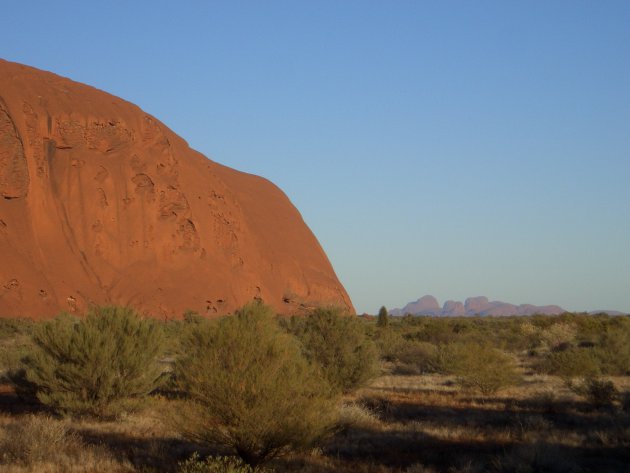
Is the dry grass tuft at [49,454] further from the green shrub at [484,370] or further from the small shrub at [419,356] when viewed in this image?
the small shrub at [419,356]

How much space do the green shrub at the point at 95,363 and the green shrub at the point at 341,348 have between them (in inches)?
187

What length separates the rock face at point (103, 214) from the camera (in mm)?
45844

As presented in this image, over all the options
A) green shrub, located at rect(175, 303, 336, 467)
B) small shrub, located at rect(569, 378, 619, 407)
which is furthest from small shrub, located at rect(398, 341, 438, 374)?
green shrub, located at rect(175, 303, 336, 467)

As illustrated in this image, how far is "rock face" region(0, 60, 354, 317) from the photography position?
4584cm

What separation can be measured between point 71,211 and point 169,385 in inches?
1438

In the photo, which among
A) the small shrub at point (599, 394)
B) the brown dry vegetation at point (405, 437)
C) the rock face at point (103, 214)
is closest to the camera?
the brown dry vegetation at point (405, 437)

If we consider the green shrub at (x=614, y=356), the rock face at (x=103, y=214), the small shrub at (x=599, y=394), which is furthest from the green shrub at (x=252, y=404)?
the rock face at (x=103, y=214)

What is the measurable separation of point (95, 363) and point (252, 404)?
20.5 feet

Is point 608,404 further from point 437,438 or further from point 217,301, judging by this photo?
point 217,301

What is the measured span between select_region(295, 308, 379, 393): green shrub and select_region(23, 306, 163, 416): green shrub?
4756 mm

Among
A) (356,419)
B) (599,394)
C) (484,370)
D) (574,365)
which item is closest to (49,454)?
(356,419)

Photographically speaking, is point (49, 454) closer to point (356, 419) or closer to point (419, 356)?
point (356, 419)

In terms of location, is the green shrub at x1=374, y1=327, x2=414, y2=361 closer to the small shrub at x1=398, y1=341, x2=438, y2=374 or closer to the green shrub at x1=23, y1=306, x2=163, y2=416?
the small shrub at x1=398, y1=341, x2=438, y2=374

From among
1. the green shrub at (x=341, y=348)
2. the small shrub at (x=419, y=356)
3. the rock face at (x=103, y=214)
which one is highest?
the rock face at (x=103, y=214)
